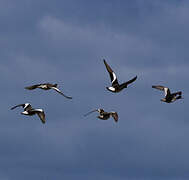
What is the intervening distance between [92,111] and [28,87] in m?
9.24

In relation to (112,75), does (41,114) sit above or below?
below

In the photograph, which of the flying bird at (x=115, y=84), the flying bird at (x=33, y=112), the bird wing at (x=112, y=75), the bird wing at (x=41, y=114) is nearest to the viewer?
the bird wing at (x=41, y=114)

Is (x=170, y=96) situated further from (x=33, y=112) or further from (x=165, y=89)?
(x=33, y=112)

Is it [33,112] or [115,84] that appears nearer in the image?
[33,112]

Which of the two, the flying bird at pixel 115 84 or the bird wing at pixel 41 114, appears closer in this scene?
the bird wing at pixel 41 114

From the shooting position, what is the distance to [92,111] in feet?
343

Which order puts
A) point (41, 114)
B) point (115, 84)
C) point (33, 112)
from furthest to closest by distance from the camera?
point (115, 84)
point (33, 112)
point (41, 114)

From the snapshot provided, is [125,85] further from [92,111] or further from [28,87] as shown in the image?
[28,87]

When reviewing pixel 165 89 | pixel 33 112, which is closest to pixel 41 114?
pixel 33 112

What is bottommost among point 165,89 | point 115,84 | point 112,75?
point 115,84

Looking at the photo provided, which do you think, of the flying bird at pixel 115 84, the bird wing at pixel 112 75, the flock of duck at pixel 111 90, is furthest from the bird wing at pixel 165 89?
the flying bird at pixel 115 84

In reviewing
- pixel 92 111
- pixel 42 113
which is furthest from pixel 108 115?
pixel 42 113

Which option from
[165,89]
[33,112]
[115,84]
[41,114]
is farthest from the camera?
[165,89]

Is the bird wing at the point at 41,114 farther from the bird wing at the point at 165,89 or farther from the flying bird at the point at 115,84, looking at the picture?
the bird wing at the point at 165,89
